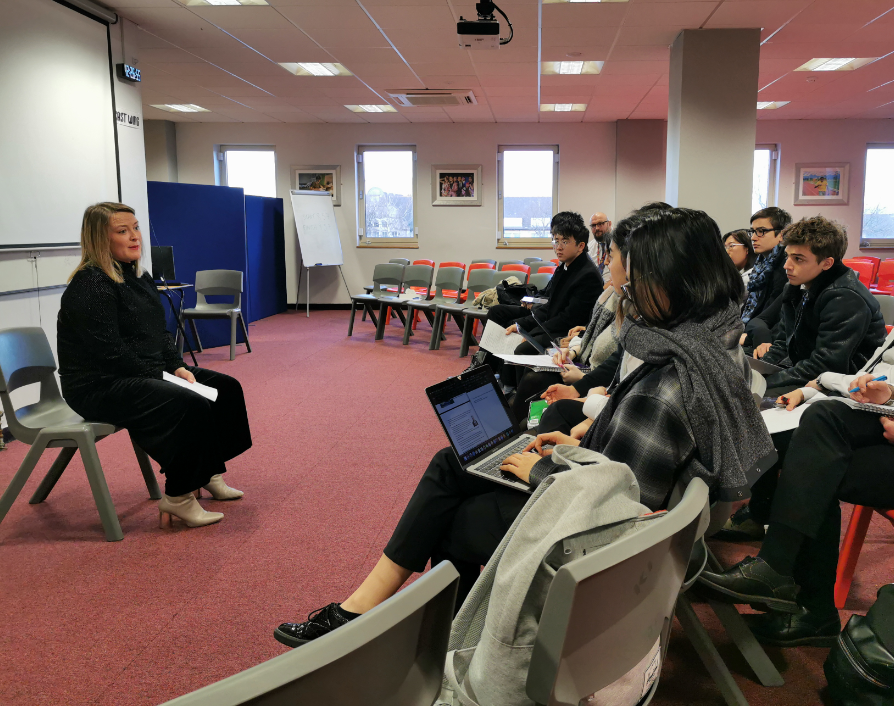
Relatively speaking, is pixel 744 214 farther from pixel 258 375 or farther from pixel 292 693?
pixel 292 693

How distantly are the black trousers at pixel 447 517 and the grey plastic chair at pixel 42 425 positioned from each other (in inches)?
65.5

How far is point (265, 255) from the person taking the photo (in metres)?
11.3

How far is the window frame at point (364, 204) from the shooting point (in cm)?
1225

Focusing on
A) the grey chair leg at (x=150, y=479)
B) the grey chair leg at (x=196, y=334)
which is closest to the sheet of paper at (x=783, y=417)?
the grey chair leg at (x=150, y=479)

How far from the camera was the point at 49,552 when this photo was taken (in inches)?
110

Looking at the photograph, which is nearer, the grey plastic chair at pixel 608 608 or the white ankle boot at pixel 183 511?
the grey plastic chair at pixel 608 608

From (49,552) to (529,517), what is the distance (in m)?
2.41

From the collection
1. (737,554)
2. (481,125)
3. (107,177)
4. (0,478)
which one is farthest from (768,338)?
(481,125)

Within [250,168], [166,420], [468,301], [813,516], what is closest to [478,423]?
[813,516]

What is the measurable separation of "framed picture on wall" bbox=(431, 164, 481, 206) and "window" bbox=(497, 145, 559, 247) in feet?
1.41

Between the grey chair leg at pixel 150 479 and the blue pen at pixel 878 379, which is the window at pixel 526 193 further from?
the blue pen at pixel 878 379

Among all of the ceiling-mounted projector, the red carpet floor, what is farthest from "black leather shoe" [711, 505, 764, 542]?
the ceiling-mounted projector

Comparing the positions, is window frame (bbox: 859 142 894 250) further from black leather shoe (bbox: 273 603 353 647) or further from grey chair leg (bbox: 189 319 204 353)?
black leather shoe (bbox: 273 603 353 647)

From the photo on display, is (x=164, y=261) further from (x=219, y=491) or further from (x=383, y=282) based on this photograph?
(x=219, y=491)
